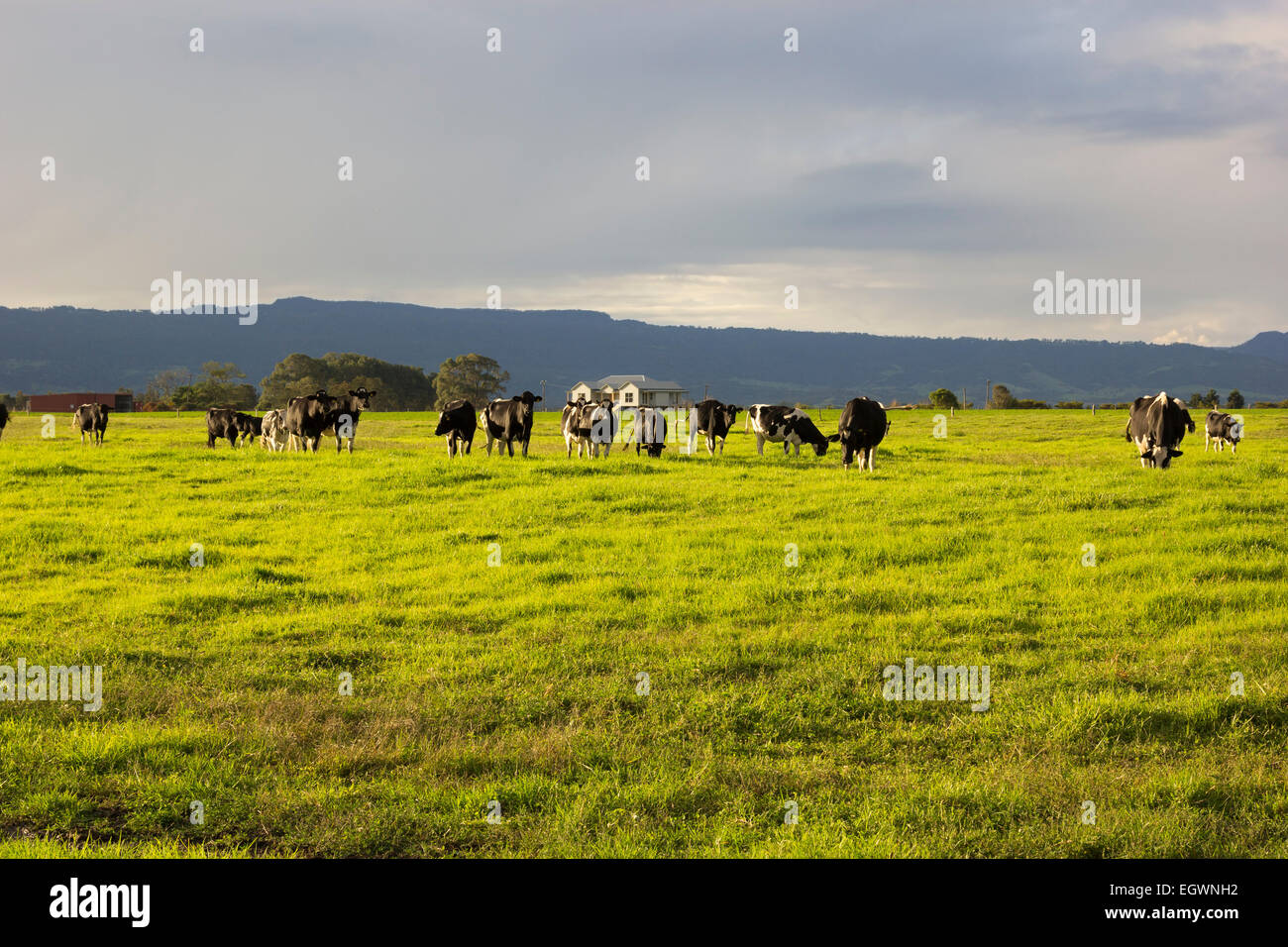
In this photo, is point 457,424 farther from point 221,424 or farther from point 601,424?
Result: point 221,424

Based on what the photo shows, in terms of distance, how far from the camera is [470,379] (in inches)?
5315

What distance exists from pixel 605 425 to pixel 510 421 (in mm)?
3218

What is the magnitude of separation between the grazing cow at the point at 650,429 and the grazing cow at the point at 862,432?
26.1 ft

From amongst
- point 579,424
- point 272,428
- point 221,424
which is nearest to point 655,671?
point 579,424

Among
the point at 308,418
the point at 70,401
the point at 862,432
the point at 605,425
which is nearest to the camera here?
the point at 862,432

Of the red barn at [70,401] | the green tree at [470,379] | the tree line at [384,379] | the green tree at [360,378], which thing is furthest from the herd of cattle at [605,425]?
the green tree at [470,379]

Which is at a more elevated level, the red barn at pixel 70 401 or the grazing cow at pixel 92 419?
the red barn at pixel 70 401

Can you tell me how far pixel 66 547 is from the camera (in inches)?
615

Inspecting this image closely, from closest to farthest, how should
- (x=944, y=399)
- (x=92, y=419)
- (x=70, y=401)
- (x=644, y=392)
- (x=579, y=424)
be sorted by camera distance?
(x=579, y=424) < (x=92, y=419) < (x=944, y=399) < (x=70, y=401) < (x=644, y=392)

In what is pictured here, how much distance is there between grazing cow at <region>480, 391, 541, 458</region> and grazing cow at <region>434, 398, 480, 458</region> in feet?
2.28

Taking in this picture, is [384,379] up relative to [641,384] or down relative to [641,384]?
up

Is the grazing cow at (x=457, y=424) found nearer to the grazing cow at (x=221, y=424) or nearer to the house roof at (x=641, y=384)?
the grazing cow at (x=221, y=424)

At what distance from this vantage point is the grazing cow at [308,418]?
33094mm

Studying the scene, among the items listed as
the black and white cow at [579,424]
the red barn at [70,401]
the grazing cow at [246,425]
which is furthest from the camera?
the red barn at [70,401]
